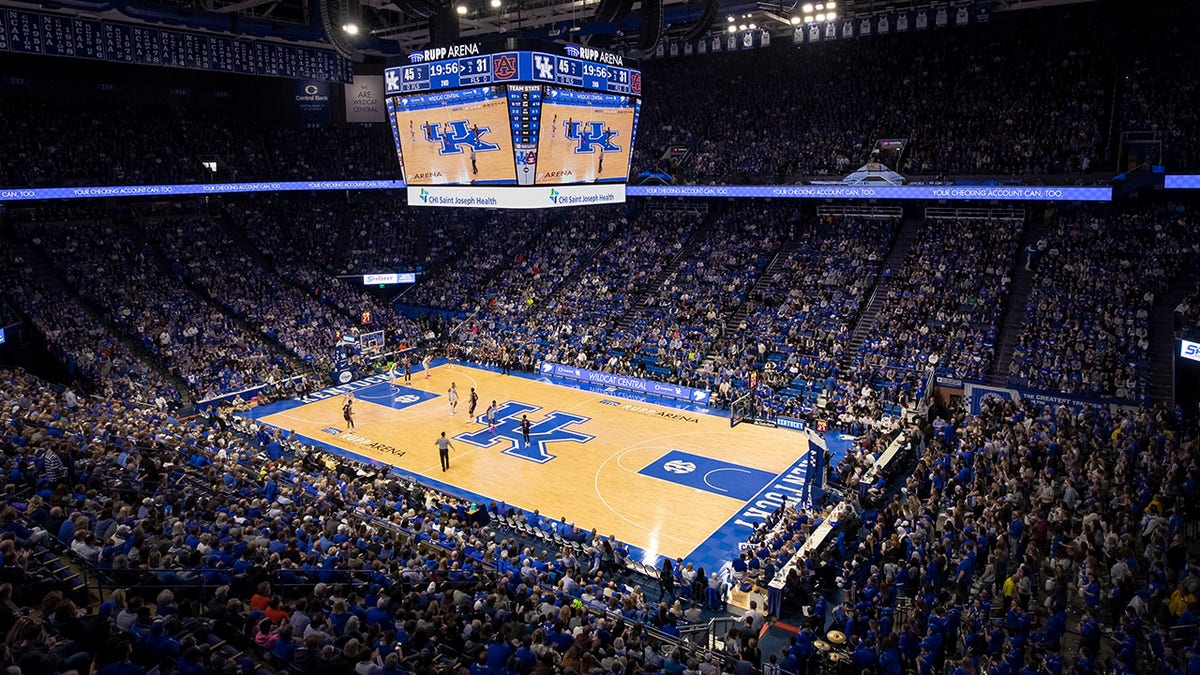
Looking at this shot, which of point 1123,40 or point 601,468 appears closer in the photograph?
point 601,468

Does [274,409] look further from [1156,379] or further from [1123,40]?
[1123,40]

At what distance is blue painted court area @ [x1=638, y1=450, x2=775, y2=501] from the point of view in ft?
76.2

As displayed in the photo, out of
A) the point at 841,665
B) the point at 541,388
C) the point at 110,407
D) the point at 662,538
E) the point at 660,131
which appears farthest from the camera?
the point at 660,131

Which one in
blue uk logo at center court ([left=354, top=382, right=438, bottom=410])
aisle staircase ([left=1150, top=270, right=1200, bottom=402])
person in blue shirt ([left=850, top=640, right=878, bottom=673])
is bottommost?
blue uk logo at center court ([left=354, top=382, right=438, bottom=410])

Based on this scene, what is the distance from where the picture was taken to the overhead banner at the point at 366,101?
1925 inches

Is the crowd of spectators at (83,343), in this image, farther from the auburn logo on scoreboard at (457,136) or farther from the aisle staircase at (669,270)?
the aisle staircase at (669,270)

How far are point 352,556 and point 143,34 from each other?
25.4m

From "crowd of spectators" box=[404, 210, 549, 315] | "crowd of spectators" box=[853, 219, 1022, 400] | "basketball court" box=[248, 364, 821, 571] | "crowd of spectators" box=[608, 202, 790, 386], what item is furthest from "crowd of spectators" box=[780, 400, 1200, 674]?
"crowd of spectators" box=[404, 210, 549, 315]

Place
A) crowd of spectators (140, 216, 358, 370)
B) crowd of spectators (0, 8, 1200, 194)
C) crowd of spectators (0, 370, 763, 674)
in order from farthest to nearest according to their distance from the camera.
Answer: crowd of spectators (140, 216, 358, 370)
crowd of spectators (0, 8, 1200, 194)
crowd of spectators (0, 370, 763, 674)

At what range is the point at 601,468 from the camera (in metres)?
24.9

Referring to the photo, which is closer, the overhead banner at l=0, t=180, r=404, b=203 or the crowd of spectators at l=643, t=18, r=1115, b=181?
the crowd of spectators at l=643, t=18, r=1115, b=181

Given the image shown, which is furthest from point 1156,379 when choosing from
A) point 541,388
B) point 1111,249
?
point 541,388

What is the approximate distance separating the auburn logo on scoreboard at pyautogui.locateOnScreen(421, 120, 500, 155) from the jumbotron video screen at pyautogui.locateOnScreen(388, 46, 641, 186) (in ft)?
0.09

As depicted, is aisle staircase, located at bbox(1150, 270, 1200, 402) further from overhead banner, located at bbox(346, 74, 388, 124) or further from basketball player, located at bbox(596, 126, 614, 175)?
overhead banner, located at bbox(346, 74, 388, 124)
